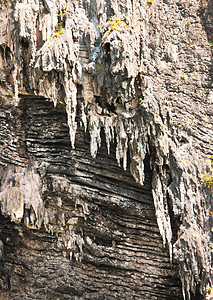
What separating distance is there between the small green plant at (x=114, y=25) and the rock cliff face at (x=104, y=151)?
0.27 ft

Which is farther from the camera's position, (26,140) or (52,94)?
(26,140)

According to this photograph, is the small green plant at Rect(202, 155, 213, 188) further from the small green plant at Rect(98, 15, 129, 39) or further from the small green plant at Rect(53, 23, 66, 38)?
the small green plant at Rect(53, 23, 66, 38)

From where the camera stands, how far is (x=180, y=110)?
42.2 feet

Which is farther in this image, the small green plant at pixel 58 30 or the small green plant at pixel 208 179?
the small green plant at pixel 208 179

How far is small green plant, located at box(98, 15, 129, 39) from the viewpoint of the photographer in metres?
10.8

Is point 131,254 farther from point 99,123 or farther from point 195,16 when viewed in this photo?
point 195,16

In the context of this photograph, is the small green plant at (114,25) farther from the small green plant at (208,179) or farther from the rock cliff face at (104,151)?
the small green plant at (208,179)

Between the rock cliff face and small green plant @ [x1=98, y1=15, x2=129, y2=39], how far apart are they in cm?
8

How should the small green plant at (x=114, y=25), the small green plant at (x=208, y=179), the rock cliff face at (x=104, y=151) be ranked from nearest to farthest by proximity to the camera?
the small green plant at (x=114, y=25)
the rock cliff face at (x=104, y=151)
the small green plant at (x=208, y=179)

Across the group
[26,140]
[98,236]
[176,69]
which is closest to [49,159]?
[26,140]

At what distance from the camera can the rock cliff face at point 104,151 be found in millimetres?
10953

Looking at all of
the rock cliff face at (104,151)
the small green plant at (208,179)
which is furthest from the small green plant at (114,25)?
the small green plant at (208,179)

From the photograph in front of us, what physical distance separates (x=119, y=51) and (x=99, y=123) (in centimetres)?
239

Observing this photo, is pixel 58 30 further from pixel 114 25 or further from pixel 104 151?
pixel 104 151
